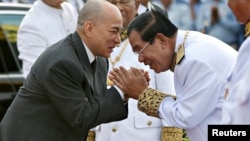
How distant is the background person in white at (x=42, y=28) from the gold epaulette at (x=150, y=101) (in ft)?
6.73

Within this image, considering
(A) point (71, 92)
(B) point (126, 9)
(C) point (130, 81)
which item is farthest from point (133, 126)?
(A) point (71, 92)

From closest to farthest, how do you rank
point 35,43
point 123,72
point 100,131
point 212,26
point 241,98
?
point 241,98
point 123,72
point 100,131
point 35,43
point 212,26

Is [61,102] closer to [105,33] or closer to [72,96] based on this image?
[72,96]

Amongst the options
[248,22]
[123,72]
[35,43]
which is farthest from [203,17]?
Result: [248,22]

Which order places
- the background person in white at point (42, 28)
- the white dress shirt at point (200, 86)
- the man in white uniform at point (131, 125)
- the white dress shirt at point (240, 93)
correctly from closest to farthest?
the white dress shirt at point (240, 93), the white dress shirt at point (200, 86), the man in white uniform at point (131, 125), the background person in white at point (42, 28)

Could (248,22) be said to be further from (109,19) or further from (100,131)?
(100,131)

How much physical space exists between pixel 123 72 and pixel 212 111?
0.74m

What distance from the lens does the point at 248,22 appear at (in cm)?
535

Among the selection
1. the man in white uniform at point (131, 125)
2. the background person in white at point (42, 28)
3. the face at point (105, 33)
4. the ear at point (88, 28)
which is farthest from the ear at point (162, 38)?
the background person in white at point (42, 28)

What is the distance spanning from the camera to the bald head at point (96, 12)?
20.9 ft

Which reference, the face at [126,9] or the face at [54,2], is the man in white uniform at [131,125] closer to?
the face at [126,9]

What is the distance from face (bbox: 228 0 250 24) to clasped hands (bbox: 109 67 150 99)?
1.24 meters

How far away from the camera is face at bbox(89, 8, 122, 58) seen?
638 centimetres

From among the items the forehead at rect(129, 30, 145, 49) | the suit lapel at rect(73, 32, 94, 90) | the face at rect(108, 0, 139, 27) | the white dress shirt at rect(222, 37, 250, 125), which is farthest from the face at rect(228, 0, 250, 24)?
the face at rect(108, 0, 139, 27)
